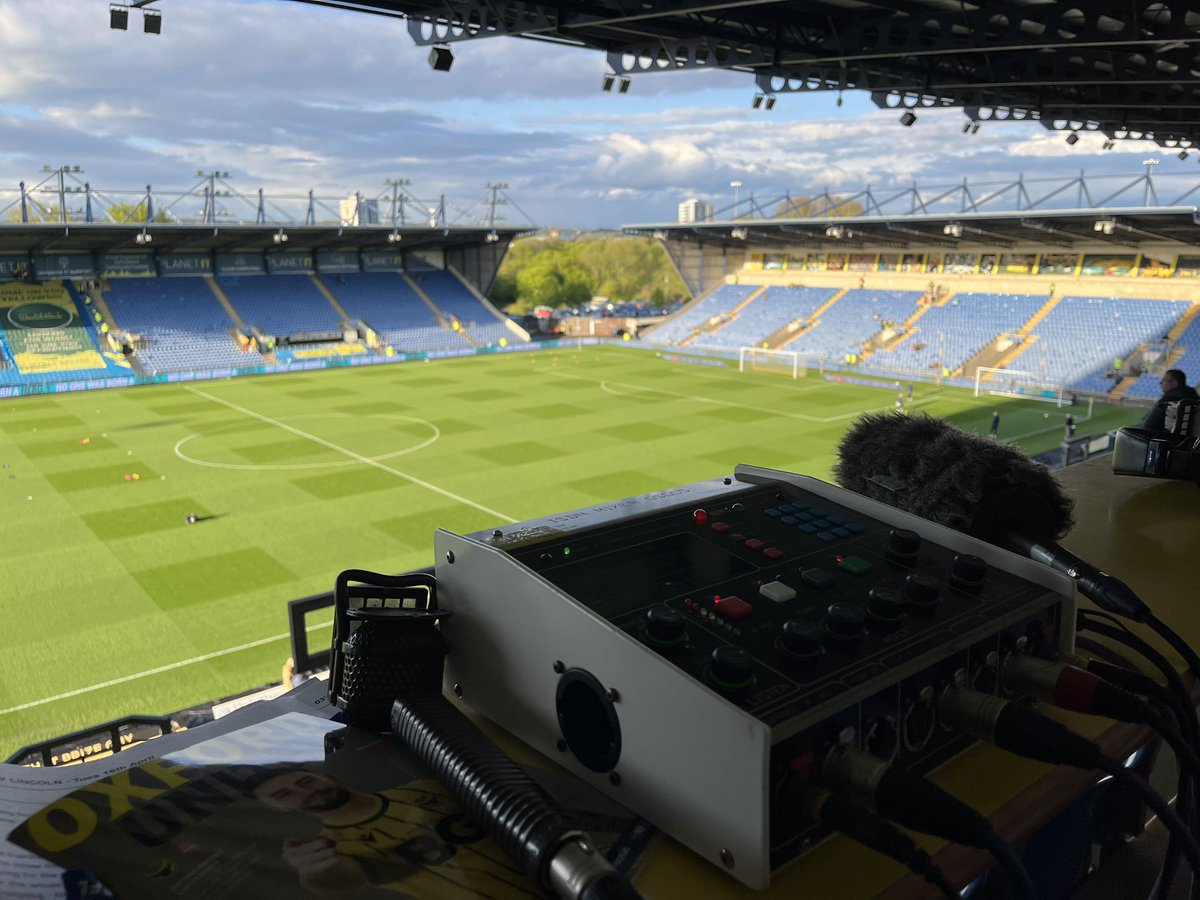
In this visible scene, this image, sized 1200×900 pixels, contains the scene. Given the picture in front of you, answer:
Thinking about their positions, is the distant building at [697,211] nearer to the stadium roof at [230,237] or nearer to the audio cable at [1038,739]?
the stadium roof at [230,237]

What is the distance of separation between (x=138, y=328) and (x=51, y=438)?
16.5 meters

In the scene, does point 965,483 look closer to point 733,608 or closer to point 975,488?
point 975,488

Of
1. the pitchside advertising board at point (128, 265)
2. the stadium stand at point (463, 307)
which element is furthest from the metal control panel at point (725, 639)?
the pitchside advertising board at point (128, 265)

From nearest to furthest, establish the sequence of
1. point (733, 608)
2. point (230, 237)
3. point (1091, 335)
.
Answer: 1. point (733, 608)
2. point (1091, 335)
3. point (230, 237)

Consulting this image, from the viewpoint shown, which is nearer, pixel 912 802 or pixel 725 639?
pixel 912 802

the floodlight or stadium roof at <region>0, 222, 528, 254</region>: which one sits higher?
the floodlight

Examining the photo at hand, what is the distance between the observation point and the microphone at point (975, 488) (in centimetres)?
232

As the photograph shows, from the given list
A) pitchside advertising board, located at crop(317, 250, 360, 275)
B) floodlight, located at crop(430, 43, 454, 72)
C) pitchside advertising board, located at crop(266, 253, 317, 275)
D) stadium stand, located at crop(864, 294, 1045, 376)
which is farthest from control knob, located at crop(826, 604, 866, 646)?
pitchside advertising board, located at crop(317, 250, 360, 275)

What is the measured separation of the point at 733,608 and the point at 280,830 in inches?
34.9

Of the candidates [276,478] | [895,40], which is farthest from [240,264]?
[895,40]

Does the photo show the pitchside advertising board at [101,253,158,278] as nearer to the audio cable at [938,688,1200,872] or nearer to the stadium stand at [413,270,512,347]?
the stadium stand at [413,270,512,347]

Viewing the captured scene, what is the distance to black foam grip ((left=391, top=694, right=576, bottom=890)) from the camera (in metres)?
1.34

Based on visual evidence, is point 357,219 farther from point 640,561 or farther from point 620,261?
point 620,261

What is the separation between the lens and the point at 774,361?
43.5 meters
